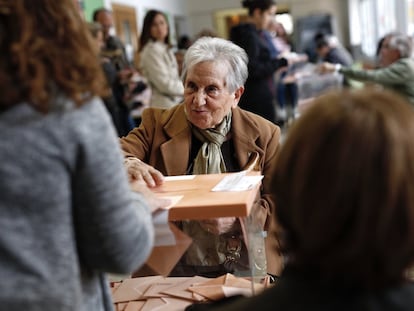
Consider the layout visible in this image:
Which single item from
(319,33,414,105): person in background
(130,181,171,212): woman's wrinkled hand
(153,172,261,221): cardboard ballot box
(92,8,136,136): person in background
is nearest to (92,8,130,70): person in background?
(92,8,136,136): person in background

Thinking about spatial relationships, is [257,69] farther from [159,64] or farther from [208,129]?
[208,129]

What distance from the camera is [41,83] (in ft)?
2.50

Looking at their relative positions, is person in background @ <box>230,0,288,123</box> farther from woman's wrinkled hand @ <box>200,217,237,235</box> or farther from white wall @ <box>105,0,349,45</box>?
white wall @ <box>105,0,349,45</box>

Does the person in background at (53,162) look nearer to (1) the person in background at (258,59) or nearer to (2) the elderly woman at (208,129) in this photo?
(2) the elderly woman at (208,129)

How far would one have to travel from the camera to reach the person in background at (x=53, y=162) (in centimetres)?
77

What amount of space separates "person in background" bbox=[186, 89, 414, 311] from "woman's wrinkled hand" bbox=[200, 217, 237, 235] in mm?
578

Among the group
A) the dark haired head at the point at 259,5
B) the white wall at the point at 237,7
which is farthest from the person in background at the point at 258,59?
the white wall at the point at 237,7

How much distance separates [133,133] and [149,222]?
2.95 feet

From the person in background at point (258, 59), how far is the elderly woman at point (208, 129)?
1.96 m

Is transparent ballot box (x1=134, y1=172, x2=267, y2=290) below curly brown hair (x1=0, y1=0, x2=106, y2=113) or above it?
below

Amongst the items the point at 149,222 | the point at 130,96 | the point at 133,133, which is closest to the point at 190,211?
the point at 149,222

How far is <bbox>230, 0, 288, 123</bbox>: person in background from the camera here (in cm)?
379

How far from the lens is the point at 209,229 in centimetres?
A: 140

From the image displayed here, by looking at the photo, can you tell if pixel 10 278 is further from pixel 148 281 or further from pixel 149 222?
pixel 148 281
